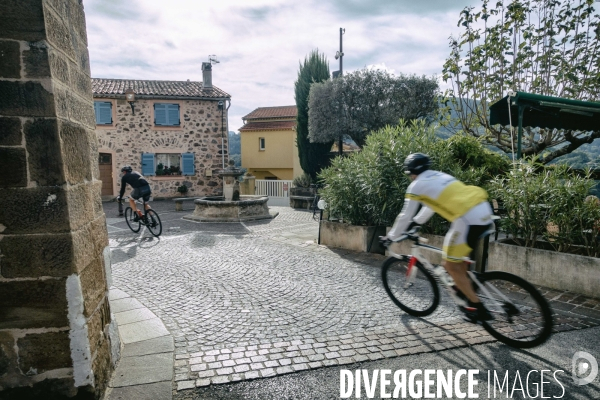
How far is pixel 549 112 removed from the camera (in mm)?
8742

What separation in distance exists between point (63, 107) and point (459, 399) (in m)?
3.36

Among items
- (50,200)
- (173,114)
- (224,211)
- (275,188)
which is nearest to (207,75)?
(173,114)

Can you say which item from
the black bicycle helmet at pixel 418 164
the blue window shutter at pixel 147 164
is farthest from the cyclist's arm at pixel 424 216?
the blue window shutter at pixel 147 164

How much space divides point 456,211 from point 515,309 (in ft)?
3.37

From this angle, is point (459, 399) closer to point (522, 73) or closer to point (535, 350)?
point (535, 350)

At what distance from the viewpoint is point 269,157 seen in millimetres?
30297

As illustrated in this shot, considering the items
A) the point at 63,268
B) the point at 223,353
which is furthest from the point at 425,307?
the point at 63,268

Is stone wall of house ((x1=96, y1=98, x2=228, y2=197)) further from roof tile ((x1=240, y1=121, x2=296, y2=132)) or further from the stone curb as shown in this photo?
the stone curb

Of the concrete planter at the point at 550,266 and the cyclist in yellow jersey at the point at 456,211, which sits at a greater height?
the cyclist in yellow jersey at the point at 456,211

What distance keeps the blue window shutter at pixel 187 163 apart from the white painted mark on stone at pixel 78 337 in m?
21.0

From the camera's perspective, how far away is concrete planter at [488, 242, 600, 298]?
4723 millimetres

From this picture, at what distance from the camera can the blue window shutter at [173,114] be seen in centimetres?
2217

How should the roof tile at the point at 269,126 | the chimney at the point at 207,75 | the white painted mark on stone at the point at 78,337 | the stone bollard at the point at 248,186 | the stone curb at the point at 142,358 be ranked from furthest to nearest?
→ the roof tile at the point at 269,126 → the chimney at the point at 207,75 → the stone bollard at the point at 248,186 → the stone curb at the point at 142,358 → the white painted mark on stone at the point at 78,337

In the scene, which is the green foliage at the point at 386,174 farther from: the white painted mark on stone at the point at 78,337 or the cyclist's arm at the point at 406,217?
the white painted mark on stone at the point at 78,337
